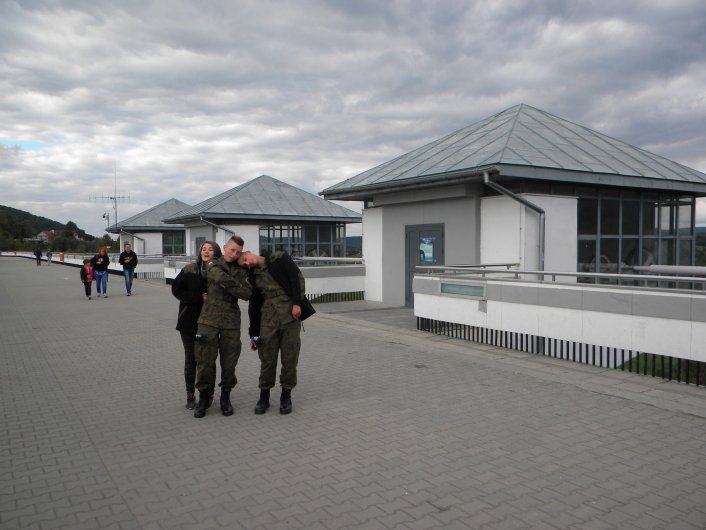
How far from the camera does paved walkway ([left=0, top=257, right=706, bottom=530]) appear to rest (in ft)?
12.7

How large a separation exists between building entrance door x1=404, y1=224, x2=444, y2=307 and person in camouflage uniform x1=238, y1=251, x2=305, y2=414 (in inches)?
324

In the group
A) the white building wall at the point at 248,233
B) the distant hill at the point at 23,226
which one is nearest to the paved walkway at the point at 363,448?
the white building wall at the point at 248,233

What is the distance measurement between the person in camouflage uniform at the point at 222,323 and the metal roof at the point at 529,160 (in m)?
6.50

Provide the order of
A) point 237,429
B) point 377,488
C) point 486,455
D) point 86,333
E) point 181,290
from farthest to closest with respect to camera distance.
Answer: point 86,333, point 181,290, point 237,429, point 486,455, point 377,488

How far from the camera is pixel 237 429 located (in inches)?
222

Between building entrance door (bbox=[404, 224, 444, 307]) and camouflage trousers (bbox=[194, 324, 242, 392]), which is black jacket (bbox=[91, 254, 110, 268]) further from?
camouflage trousers (bbox=[194, 324, 242, 392])

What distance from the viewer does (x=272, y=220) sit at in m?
24.8

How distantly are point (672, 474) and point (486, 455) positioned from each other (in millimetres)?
1325

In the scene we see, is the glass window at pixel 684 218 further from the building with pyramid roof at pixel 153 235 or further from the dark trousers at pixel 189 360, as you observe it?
the building with pyramid roof at pixel 153 235

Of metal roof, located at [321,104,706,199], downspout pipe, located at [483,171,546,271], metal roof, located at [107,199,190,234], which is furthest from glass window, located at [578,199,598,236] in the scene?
metal roof, located at [107,199,190,234]

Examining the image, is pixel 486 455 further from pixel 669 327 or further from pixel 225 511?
pixel 669 327

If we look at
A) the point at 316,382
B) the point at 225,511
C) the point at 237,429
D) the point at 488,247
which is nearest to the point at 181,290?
the point at 237,429

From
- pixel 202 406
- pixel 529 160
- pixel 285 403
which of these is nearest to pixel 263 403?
pixel 285 403

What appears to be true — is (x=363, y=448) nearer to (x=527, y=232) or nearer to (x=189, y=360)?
(x=189, y=360)
